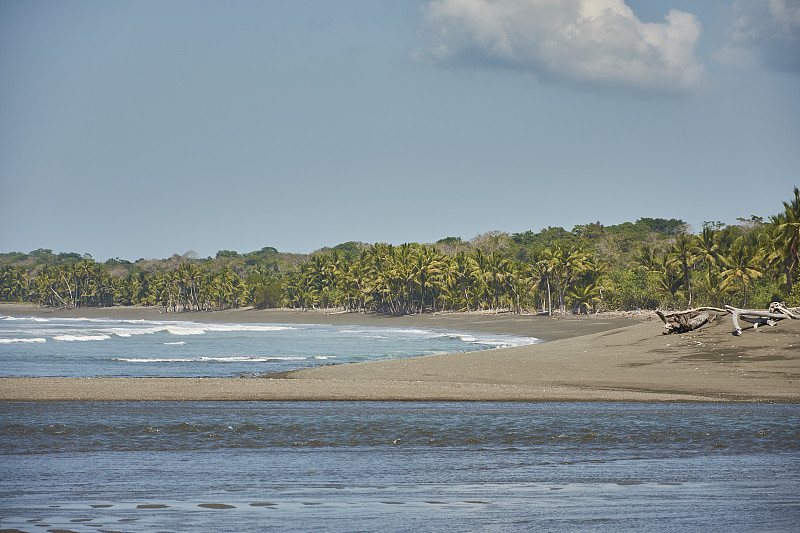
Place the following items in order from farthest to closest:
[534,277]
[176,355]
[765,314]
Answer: [534,277] < [176,355] < [765,314]

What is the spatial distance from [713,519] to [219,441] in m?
10.4

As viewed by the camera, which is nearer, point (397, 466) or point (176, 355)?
point (397, 466)

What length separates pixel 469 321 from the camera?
103188 millimetres

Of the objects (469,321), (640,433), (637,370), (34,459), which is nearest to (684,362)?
(637,370)

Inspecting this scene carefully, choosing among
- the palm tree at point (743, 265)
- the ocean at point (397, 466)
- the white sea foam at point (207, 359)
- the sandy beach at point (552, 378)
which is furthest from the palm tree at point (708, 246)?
the ocean at point (397, 466)

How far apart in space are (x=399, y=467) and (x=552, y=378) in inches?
660

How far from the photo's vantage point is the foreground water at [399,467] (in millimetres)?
9688

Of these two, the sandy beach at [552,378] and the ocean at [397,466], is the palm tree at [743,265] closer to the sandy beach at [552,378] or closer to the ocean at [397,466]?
the sandy beach at [552,378]

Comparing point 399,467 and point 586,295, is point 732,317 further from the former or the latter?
point 586,295

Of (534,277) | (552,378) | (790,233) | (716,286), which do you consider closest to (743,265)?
(716,286)

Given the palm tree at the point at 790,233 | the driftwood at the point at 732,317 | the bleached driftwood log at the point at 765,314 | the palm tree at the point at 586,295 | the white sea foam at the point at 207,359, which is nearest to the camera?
the bleached driftwood log at the point at 765,314

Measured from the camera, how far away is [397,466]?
1384cm

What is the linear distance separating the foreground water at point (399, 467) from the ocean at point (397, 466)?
47mm

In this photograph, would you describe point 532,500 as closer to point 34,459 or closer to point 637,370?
point 34,459
